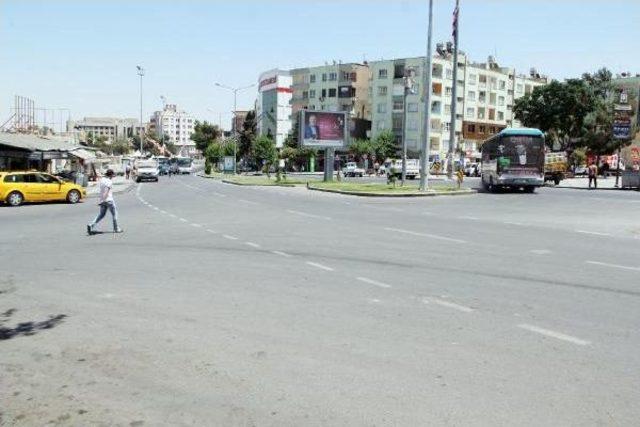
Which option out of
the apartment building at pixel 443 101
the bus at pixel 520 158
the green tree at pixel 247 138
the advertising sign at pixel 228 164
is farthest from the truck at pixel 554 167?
the green tree at pixel 247 138

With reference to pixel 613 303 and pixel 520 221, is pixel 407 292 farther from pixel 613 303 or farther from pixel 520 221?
pixel 520 221

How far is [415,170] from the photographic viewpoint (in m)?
63.5

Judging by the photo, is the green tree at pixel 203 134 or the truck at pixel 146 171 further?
the green tree at pixel 203 134

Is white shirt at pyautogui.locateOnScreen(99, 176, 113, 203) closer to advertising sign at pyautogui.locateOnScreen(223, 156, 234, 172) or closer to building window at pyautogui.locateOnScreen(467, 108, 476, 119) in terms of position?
advertising sign at pyautogui.locateOnScreen(223, 156, 234, 172)

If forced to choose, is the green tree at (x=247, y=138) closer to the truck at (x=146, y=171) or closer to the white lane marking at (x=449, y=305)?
the truck at (x=146, y=171)

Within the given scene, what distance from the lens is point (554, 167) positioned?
54.4m

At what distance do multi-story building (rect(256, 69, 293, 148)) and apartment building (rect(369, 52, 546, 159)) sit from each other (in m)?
22.2

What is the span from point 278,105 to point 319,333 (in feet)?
371

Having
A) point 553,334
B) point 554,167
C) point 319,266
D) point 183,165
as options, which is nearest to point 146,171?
point 183,165

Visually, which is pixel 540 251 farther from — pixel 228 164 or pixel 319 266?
pixel 228 164

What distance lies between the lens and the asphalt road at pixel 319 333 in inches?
182

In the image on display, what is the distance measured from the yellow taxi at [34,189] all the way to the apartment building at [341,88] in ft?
242

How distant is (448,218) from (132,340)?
16067 millimetres

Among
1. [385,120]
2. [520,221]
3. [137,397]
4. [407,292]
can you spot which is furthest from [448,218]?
[385,120]
